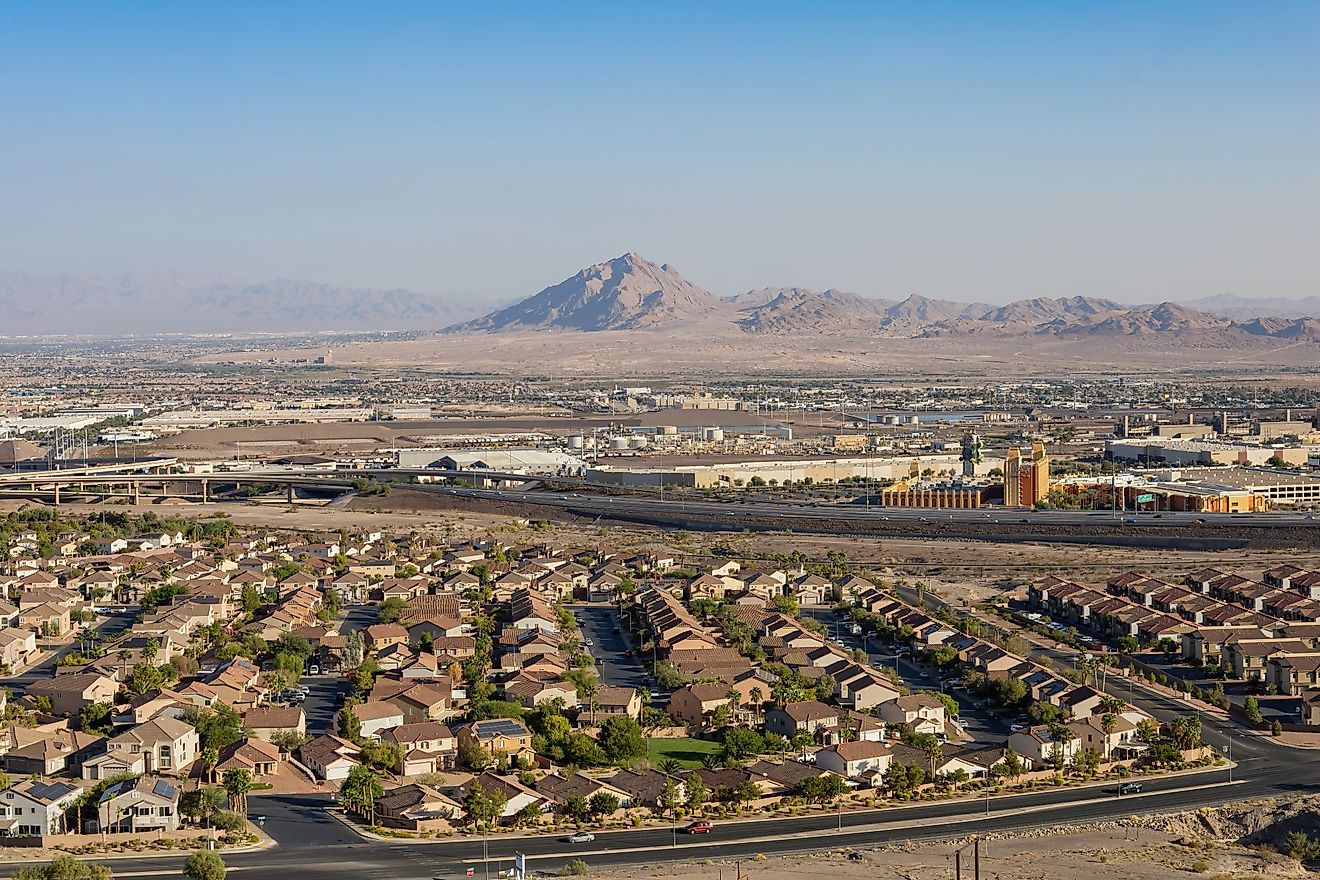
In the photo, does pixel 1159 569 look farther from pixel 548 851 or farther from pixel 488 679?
pixel 548 851

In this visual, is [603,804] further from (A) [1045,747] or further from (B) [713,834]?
(A) [1045,747]

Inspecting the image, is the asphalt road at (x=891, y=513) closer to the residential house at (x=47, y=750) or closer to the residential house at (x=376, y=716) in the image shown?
the residential house at (x=376, y=716)

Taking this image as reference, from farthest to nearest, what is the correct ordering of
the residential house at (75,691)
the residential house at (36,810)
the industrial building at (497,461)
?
the industrial building at (497,461) < the residential house at (75,691) < the residential house at (36,810)

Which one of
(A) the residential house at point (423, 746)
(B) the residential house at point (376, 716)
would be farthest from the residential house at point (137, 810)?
(B) the residential house at point (376, 716)

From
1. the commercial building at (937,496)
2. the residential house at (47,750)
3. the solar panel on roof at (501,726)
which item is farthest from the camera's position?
the commercial building at (937,496)

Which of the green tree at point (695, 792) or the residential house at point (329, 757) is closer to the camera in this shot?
the green tree at point (695, 792)
